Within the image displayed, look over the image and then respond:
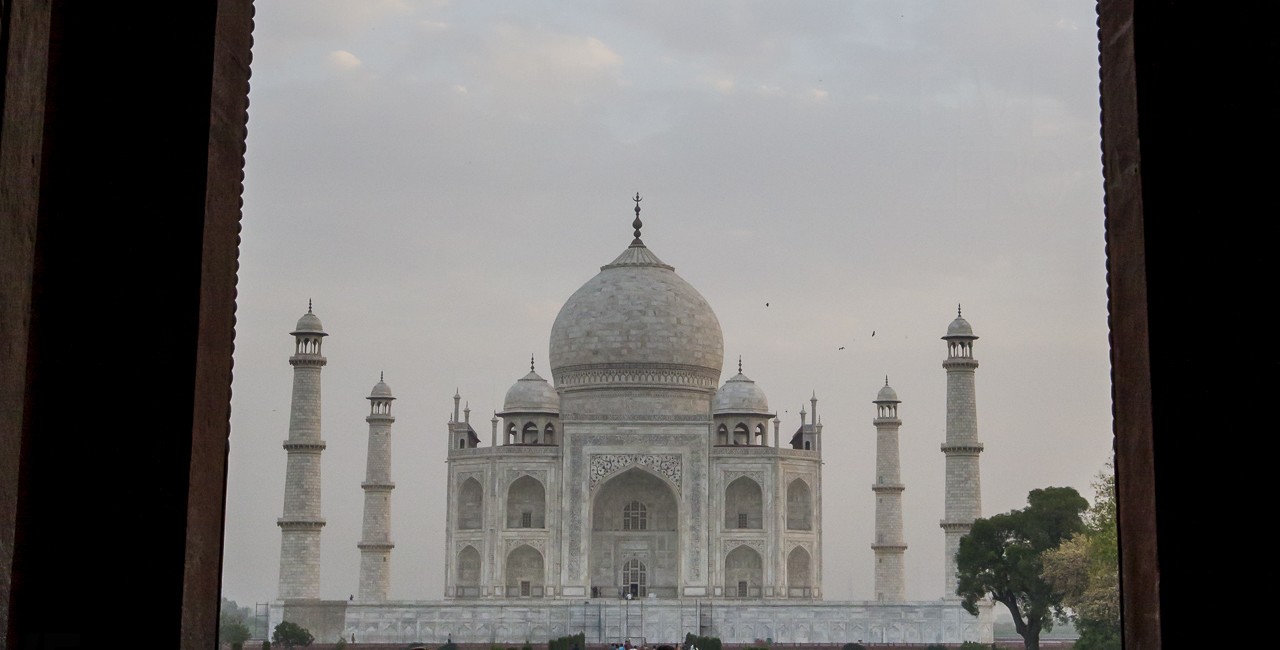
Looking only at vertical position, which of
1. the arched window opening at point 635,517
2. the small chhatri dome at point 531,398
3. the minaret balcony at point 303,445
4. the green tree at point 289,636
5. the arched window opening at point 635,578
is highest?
the small chhatri dome at point 531,398

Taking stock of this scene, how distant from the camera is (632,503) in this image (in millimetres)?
36156

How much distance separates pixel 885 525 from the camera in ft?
118

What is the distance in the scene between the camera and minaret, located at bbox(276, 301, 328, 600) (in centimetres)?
3294

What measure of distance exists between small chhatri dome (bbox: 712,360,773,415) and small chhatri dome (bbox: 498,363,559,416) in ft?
11.7

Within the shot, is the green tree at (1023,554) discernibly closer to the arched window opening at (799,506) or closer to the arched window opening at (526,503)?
the arched window opening at (799,506)

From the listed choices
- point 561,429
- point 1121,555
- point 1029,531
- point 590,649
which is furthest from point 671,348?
point 1121,555

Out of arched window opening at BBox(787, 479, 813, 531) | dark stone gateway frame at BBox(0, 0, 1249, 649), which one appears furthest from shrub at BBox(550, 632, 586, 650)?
dark stone gateway frame at BBox(0, 0, 1249, 649)

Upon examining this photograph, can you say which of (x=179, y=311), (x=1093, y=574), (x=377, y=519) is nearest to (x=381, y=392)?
(x=377, y=519)

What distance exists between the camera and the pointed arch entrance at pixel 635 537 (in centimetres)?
3544

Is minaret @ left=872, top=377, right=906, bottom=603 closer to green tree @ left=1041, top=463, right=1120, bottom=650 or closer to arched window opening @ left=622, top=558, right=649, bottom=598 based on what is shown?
arched window opening @ left=622, top=558, right=649, bottom=598

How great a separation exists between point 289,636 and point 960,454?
12.9m

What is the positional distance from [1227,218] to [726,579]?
3205 cm

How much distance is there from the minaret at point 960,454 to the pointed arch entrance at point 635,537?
5606 millimetres

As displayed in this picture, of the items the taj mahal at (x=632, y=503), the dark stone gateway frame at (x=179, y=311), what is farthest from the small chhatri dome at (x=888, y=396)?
the dark stone gateway frame at (x=179, y=311)
